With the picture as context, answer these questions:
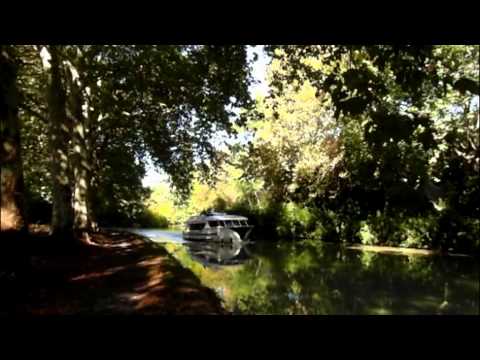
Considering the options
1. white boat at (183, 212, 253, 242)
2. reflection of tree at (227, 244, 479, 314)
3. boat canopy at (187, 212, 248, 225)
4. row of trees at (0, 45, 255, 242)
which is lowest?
reflection of tree at (227, 244, 479, 314)

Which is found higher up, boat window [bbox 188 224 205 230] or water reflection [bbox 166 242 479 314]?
boat window [bbox 188 224 205 230]

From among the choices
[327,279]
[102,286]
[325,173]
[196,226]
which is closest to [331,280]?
[327,279]

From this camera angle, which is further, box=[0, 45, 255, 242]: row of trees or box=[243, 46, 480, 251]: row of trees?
box=[0, 45, 255, 242]: row of trees

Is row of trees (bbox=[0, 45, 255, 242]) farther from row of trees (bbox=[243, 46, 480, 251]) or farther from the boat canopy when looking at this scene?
row of trees (bbox=[243, 46, 480, 251])

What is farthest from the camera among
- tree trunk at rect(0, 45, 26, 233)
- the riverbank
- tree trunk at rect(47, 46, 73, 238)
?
tree trunk at rect(47, 46, 73, 238)

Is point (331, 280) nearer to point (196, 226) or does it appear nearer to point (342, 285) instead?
point (342, 285)

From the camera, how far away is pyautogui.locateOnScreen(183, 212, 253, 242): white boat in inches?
489

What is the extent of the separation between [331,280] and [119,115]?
960 centimetres

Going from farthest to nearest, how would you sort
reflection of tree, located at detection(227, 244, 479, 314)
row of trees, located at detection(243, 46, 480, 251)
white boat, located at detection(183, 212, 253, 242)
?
white boat, located at detection(183, 212, 253, 242)
reflection of tree, located at detection(227, 244, 479, 314)
row of trees, located at detection(243, 46, 480, 251)

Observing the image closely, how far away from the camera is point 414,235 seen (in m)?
17.1

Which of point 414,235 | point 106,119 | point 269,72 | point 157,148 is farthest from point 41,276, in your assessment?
point 414,235

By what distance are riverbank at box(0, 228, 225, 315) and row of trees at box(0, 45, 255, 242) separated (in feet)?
4.89

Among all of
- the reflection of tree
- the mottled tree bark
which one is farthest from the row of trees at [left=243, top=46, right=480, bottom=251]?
the mottled tree bark

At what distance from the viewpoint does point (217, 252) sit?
14.3 meters
